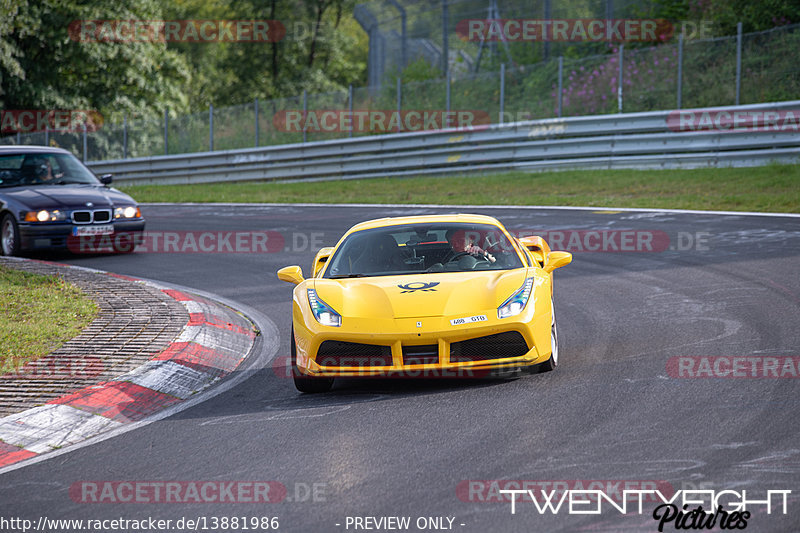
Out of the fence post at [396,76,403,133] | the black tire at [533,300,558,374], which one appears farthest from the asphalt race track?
the fence post at [396,76,403,133]

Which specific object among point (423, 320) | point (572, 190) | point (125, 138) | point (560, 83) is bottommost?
point (423, 320)

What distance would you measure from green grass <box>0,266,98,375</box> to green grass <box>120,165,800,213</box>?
11724 mm

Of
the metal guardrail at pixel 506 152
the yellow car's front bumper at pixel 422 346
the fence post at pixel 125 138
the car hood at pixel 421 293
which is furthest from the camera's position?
the fence post at pixel 125 138

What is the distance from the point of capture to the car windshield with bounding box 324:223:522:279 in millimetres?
7535

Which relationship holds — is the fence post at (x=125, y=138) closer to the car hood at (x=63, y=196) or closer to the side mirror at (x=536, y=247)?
the car hood at (x=63, y=196)

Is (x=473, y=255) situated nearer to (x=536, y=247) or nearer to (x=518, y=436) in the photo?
(x=536, y=247)

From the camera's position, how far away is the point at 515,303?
677 centimetres

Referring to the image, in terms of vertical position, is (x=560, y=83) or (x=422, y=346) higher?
(x=560, y=83)

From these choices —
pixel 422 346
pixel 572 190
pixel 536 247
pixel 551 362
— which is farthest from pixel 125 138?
pixel 422 346

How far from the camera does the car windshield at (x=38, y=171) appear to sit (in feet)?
50.6

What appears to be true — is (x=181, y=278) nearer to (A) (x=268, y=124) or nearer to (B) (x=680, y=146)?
(B) (x=680, y=146)

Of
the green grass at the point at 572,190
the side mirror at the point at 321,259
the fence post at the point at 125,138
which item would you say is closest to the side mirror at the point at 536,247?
the side mirror at the point at 321,259

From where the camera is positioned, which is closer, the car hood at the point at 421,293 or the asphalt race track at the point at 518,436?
the asphalt race track at the point at 518,436

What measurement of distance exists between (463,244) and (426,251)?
301 millimetres
